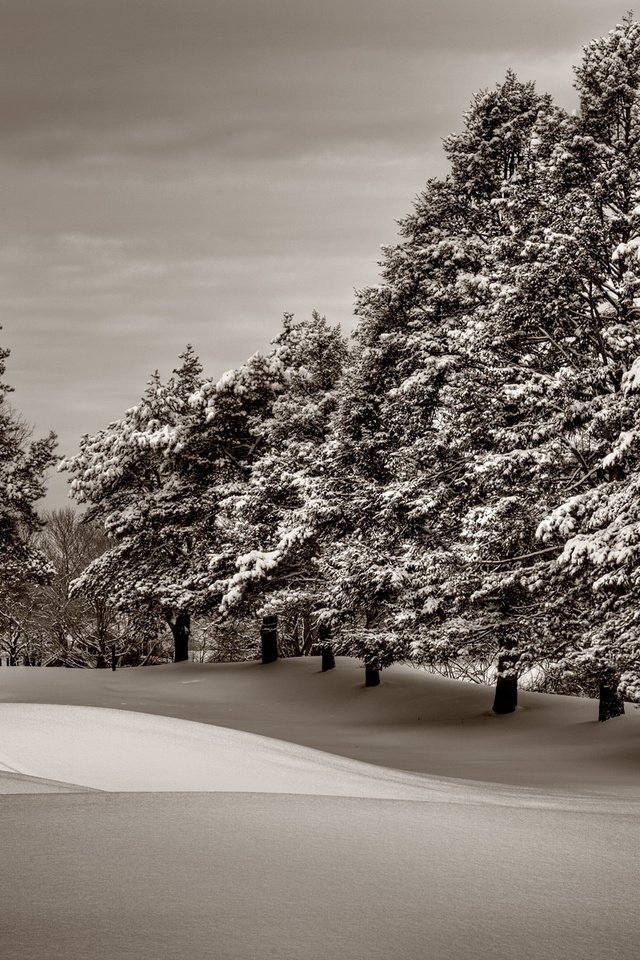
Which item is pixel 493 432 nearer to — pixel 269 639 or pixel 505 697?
pixel 505 697

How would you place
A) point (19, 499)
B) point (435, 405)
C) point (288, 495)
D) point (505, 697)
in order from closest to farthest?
point (435, 405)
point (505, 697)
point (288, 495)
point (19, 499)

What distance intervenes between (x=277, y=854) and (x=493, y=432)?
1141 cm

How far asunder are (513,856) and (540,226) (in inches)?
504

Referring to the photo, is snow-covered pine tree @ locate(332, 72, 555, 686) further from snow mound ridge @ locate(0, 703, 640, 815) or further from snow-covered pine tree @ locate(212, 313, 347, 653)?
A: snow mound ridge @ locate(0, 703, 640, 815)

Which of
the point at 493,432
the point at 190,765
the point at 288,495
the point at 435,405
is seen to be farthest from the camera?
the point at 288,495

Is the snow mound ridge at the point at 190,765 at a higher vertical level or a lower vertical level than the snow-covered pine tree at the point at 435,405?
lower

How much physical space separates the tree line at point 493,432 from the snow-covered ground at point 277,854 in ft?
13.7

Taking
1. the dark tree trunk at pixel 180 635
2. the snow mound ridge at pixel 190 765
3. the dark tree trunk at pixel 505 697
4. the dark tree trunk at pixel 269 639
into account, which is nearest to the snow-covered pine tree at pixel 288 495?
the dark tree trunk at pixel 269 639

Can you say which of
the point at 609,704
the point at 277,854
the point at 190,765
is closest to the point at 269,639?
the point at 609,704

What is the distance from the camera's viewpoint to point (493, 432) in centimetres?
1542

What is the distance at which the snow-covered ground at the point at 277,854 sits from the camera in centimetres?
358

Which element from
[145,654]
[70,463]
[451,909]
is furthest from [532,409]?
[145,654]

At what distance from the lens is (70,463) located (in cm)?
2991

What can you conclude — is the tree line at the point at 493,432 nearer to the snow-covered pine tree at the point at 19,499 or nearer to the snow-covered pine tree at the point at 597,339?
the snow-covered pine tree at the point at 597,339
